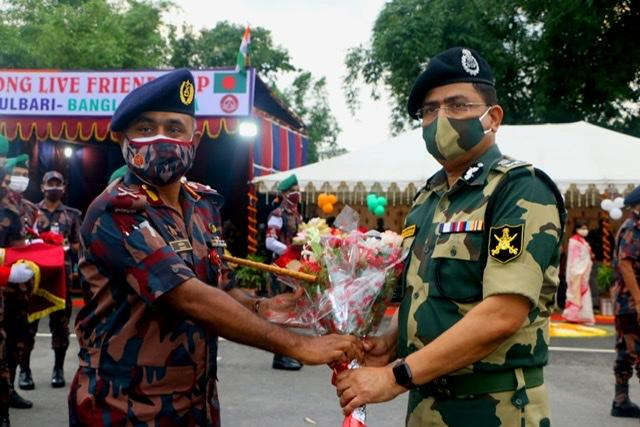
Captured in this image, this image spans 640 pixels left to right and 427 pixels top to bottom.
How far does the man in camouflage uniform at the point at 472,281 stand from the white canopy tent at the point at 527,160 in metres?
11.1

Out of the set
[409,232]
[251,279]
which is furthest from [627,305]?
[251,279]

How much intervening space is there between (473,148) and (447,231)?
34cm

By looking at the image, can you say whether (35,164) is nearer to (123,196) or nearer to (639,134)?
(123,196)

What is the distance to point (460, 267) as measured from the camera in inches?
90.2

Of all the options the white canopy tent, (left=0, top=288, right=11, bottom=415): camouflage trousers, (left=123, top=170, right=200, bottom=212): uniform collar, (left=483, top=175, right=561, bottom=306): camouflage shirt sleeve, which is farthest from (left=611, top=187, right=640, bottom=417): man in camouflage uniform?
the white canopy tent

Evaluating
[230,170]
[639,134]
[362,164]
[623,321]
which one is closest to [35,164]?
[230,170]

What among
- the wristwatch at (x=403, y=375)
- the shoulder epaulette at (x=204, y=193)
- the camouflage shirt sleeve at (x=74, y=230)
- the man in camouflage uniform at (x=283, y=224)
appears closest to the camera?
the wristwatch at (x=403, y=375)

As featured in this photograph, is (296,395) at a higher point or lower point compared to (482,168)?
lower

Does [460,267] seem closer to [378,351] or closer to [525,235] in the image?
[525,235]

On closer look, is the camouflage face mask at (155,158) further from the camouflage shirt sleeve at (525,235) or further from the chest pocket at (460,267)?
the camouflage shirt sleeve at (525,235)

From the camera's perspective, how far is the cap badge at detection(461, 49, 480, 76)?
96.7 inches

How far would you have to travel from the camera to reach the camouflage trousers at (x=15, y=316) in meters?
5.98

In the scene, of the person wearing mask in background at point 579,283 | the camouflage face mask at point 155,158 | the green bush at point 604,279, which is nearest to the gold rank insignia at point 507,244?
the camouflage face mask at point 155,158

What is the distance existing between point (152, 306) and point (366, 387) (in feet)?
2.46
